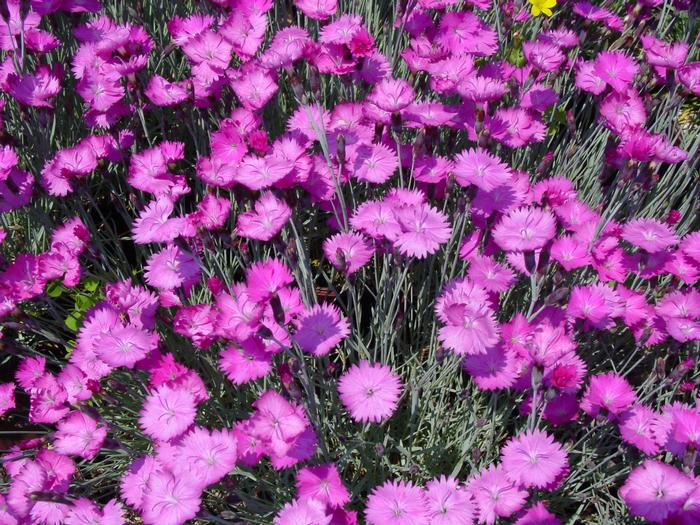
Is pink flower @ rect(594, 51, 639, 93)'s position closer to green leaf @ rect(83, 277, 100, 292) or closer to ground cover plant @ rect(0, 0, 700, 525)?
ground cover plant @ rect(0, 0, 700, 525)

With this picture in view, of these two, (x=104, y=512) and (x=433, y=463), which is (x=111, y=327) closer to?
(x=104, y=512)

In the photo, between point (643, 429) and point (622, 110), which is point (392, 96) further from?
point (643, 429)

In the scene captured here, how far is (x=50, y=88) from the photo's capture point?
1917 millimetres

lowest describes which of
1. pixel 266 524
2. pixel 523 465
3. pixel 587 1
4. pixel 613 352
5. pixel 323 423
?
pixel 266 524

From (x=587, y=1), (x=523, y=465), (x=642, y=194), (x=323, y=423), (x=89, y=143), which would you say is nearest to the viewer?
(x=523, y=465)

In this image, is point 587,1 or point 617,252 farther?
point 587,1

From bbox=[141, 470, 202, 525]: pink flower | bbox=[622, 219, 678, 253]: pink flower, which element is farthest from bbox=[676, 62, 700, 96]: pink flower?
bbox=[141, 470, 202, 525]: pink flower

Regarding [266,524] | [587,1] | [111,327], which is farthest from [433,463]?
[587,1]

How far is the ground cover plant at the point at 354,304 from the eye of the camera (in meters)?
1.35

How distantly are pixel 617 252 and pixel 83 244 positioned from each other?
59.4 inches

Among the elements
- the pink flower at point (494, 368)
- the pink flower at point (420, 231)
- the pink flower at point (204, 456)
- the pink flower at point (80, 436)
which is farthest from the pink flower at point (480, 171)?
the pink flower at point (80, 436)

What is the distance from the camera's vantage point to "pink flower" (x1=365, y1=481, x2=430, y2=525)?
4.25 feet

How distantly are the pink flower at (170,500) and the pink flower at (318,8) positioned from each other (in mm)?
1499

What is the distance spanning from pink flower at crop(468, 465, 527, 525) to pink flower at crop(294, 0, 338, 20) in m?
1.51
